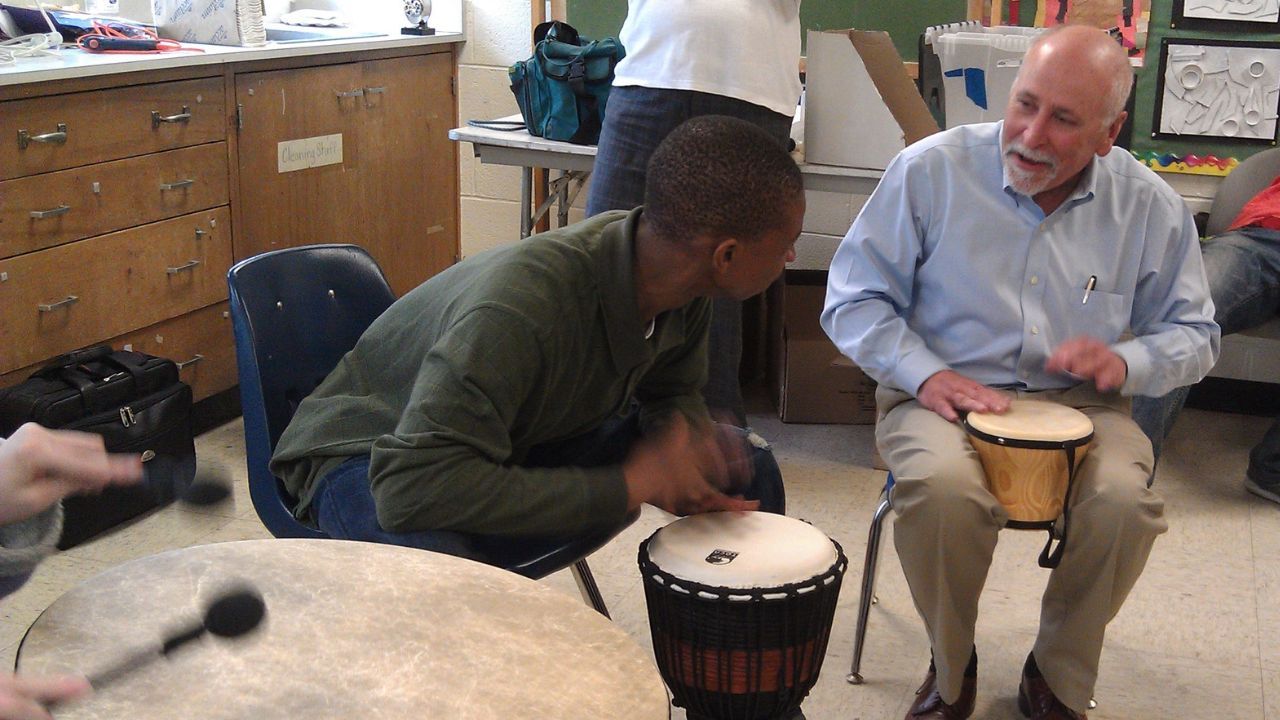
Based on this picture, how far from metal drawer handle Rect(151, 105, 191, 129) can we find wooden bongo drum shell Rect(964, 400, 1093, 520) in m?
2.10

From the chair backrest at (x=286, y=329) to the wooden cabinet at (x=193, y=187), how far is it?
110cm

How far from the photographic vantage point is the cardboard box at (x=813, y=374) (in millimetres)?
3496

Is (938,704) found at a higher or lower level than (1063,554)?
lower

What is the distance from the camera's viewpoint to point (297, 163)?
11.6 feet

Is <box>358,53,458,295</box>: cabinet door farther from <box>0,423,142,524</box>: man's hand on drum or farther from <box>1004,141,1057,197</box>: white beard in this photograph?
<box>0,423,142,524</box>: man's hand on drum

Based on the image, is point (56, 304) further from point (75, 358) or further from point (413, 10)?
point (413, 10)

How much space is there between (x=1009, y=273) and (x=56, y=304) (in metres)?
2.05

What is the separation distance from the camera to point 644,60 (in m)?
2.77

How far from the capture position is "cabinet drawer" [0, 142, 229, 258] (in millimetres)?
2705

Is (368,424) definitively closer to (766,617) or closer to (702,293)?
(702,293)

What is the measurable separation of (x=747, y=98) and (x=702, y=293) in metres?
1.14

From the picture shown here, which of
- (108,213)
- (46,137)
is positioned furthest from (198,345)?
(46,137)

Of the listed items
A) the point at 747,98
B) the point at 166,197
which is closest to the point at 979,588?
the point at 747,98

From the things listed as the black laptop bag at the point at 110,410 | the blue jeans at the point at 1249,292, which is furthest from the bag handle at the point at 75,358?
the blue jeans at the point at 1249,292
